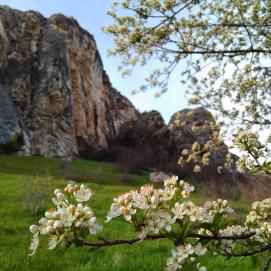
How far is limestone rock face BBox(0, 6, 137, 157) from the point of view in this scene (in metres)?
42.8

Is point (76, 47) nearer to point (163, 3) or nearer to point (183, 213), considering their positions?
point (163, 3)

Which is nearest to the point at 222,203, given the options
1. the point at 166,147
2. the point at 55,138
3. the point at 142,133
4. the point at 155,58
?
the point at 155,58

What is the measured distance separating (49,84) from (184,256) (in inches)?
1765

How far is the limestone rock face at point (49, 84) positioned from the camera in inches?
1684

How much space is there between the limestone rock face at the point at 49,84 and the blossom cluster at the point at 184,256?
35.5 m

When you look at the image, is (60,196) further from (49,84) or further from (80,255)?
(49,84)

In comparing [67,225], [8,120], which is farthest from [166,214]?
[8,120]

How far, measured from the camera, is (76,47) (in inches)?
2105

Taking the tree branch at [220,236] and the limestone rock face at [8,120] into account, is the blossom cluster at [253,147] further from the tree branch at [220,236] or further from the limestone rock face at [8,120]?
the limestone rock face at [8,120]

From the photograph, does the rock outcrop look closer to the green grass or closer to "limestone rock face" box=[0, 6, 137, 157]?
"limestone rock face" box=[0, 6, 137, 157]

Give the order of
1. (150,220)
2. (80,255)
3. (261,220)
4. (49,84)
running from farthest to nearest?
(49,84)
(80,255)
(261,220)
(150,220)

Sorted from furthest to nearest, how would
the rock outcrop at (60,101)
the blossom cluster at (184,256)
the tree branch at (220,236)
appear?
the rock outcrop at (60,101) < the tree branch at (220,236) < the blossom cluster at (184,256)

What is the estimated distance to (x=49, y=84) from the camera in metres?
45.8

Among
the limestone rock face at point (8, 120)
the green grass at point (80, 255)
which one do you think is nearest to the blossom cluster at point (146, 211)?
the green grass at point (80, 255)
